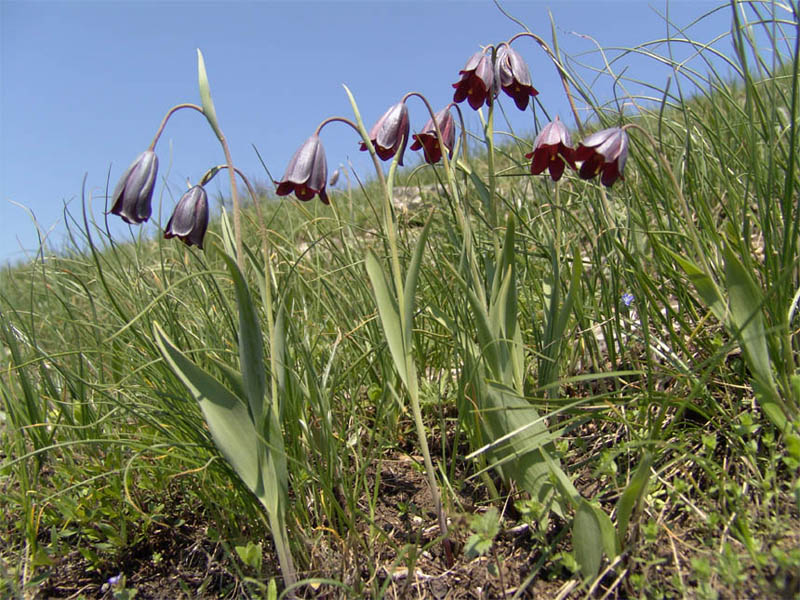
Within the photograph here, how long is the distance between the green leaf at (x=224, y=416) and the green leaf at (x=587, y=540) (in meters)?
0.63

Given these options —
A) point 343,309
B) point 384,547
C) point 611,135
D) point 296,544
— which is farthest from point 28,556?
point 611,135

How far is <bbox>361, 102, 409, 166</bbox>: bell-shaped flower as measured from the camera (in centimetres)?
130

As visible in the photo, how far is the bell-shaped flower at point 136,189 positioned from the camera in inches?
46.1

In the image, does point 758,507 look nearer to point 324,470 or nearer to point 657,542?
point 657,542

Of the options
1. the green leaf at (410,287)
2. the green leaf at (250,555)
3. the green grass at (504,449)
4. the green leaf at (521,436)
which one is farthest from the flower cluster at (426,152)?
the green leaf at (250,555)

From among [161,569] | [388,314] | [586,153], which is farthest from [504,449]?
[161,569]

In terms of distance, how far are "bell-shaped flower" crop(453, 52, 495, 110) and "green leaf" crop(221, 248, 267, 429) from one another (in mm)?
782

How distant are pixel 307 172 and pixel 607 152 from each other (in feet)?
2.16

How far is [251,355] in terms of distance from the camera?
3.57ft

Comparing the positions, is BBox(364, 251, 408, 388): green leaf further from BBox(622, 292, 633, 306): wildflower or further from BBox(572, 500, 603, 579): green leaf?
BBox(622, 292, 633, 306): wildflower

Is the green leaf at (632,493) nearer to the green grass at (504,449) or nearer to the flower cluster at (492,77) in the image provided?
the green grass at (504,449)

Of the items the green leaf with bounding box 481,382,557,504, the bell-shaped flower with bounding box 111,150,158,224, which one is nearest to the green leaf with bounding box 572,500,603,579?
the green leaf with bounding box 481,382,557,504

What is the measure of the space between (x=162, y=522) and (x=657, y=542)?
1.21 meters

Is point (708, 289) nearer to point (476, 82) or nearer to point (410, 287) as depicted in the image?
point (410, 287)
